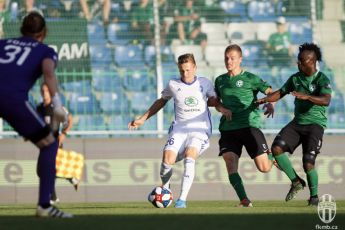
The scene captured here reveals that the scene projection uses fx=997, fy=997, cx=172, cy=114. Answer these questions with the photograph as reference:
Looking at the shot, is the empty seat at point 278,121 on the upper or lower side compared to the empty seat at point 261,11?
lower

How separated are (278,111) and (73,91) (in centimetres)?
366

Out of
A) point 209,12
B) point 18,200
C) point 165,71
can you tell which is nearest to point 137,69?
point 165,71

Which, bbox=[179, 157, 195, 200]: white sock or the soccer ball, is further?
bbox=[179, 157, 195, 200]: white sock

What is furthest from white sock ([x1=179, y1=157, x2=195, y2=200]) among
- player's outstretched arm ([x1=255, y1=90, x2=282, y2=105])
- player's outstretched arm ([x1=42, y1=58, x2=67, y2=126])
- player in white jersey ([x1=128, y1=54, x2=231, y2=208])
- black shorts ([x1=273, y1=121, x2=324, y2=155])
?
player's outstretched arm ([x1=42, y1=58, x2=67, y2=126])

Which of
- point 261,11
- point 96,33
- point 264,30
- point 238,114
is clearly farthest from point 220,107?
point 261,11

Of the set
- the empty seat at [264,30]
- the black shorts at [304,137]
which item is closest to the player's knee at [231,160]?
the black shorts at [304,137]

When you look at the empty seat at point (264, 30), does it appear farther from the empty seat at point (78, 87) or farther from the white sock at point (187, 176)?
the white sock at point (187, 176)

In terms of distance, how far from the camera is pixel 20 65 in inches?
331

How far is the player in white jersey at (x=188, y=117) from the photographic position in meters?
12.5

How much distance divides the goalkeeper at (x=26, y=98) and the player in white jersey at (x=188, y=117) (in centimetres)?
402

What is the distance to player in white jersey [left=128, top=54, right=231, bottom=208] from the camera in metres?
12.5

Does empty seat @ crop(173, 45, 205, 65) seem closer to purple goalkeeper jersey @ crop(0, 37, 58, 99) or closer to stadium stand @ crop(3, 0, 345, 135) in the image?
stadium stand @ crop(3, 0, 345, 135)

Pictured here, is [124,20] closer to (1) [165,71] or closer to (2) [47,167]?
(1) [165,71]

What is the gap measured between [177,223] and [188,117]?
513 centimetres
